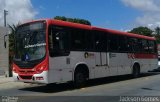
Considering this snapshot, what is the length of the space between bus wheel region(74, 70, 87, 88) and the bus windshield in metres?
2.54

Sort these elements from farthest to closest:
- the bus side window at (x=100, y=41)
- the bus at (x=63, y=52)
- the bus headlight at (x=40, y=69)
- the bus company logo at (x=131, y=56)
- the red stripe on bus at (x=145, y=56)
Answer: the red stripe on bus at (x=145, y=56)
the bus company logo at (x=131, y=56)
the bus side window at (x=100, y=41)
the bus at (x=63, y=52)
the bus headlight at (x=40, y=69)

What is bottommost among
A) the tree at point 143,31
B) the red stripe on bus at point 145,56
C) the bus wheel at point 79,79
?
the bus wheel at point 79,79

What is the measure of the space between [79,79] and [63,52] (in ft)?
6.31

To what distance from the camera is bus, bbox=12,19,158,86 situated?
16.1 metres

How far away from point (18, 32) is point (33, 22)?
1134 millimetres

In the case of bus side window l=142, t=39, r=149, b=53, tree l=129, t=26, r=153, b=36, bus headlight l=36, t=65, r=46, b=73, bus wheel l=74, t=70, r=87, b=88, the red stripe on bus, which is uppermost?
tree l=129, t=26, r=153, b=36

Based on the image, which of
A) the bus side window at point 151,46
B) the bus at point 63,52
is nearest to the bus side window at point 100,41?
the bus at point 63,52

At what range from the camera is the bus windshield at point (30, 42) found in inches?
637

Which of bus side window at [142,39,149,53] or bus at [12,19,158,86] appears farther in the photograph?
bus side window at [142,39,149,53]

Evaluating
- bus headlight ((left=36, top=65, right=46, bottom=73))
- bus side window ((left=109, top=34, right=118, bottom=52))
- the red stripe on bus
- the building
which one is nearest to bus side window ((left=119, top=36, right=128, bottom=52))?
bus side window ((left=109, top=34, right=118, bottom=52))

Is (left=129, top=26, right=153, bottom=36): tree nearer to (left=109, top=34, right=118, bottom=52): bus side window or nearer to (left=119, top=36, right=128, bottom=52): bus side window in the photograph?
(left=119, top=36, right=128, bottom=52): bus side window

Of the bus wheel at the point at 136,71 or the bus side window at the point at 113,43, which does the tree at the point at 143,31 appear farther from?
the bus side window at the point at 113,43

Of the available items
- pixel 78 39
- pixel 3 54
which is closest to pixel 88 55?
pixel 78 39

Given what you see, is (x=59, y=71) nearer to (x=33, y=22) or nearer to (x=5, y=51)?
(x=33, y=22)
